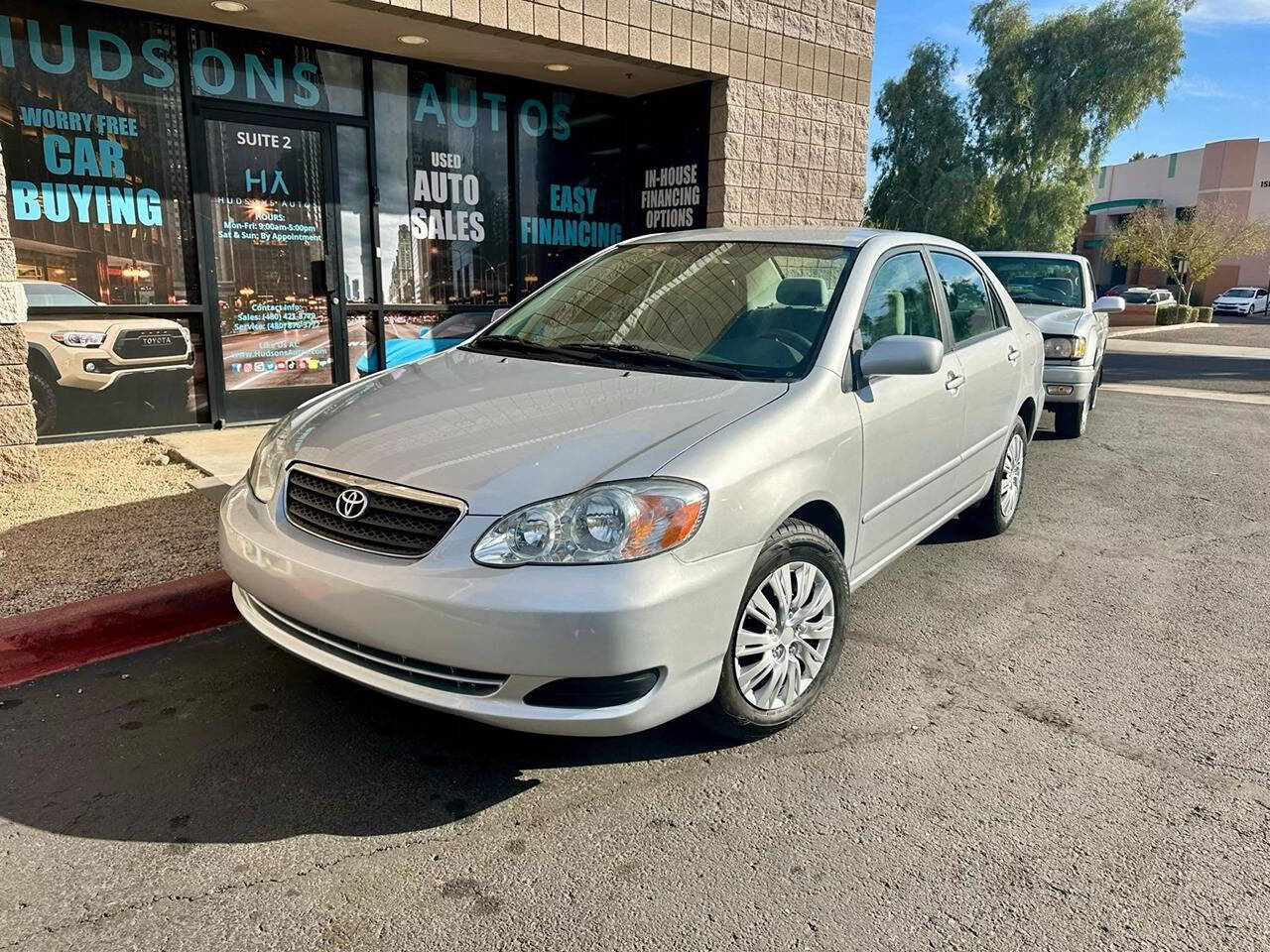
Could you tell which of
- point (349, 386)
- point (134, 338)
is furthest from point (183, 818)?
point (134, 338)

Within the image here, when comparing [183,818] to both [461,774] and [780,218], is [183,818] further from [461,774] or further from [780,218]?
[780,218]

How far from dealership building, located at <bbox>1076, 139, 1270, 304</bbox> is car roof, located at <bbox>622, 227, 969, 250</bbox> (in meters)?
56.6

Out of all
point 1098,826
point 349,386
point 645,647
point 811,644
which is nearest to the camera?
point 645,647

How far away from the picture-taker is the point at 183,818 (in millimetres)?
2744

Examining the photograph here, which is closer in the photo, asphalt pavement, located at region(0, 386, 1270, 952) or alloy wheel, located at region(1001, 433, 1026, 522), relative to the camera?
asphalt pavement, located at region(0, 386, 1270, 952)

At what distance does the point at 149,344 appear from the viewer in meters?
7.41

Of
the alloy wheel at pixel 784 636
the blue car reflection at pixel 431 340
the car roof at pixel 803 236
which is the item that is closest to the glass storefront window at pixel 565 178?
the blue car reflection at pixel 431 340

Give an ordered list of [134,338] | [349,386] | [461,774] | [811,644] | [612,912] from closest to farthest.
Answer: [612,912], [461,774], [811,644], [349,386], [134,338]

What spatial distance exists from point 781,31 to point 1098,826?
8386mm

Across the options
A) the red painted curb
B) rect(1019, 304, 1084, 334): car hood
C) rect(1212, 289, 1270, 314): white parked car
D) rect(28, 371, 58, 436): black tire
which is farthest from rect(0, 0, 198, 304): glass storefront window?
rect(1212, 289, 1270, 314): white parked car

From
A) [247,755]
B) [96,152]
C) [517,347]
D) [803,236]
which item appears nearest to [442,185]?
[96,152]

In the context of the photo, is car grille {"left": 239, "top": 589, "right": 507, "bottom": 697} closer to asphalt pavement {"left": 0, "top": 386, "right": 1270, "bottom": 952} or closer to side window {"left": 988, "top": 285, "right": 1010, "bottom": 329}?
asphalt pavement {"left": 0, "top": 386, "right": 1270, "bottom": 952}

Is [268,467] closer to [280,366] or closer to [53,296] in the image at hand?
[53,296]

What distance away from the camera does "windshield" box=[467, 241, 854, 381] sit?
11.9ft
